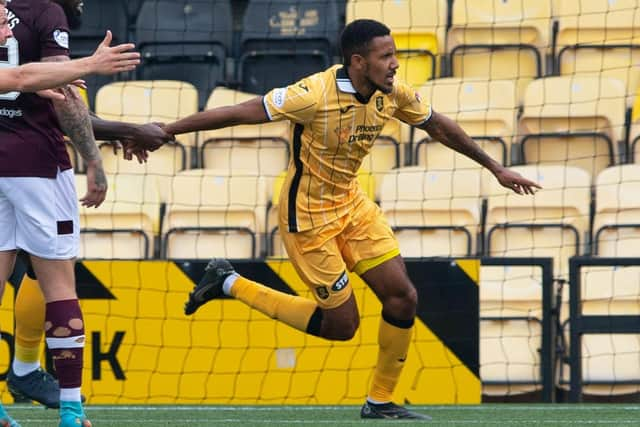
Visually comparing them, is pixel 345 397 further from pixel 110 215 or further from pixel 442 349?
pixel 110 215

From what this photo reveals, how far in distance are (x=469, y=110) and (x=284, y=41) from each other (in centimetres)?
190

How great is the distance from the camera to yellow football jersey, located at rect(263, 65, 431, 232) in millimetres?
6672

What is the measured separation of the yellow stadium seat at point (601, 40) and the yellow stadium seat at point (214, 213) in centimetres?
269

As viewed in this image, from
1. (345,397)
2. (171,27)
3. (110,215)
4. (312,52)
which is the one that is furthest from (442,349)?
(171,27)

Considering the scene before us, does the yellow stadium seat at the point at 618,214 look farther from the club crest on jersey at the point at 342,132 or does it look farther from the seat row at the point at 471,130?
the club crest on jersey at the point at 342,132

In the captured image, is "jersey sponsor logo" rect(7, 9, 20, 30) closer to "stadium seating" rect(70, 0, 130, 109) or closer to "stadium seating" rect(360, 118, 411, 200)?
"stadium seating" rect(360, 118, 411, 200)

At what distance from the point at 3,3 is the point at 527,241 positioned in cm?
492

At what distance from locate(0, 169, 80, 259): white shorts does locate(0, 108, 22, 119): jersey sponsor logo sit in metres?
0.27

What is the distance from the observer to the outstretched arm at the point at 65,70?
4.69 m

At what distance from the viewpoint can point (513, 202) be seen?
31.2 ft

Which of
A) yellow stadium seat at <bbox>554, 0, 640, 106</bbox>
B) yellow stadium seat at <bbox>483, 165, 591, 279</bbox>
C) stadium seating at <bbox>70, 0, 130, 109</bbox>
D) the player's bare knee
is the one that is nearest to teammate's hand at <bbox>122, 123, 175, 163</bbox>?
the player's bare knee

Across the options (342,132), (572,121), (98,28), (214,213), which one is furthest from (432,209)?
(98,28)

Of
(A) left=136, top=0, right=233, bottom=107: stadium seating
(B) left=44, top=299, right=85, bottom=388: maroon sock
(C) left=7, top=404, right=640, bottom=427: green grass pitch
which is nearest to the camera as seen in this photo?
(B) left=44, top=299, right=85, bottom=388: maroon sock

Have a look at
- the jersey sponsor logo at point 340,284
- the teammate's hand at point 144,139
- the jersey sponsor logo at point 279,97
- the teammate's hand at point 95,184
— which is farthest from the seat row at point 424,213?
the teammate's hand at point 95,184
